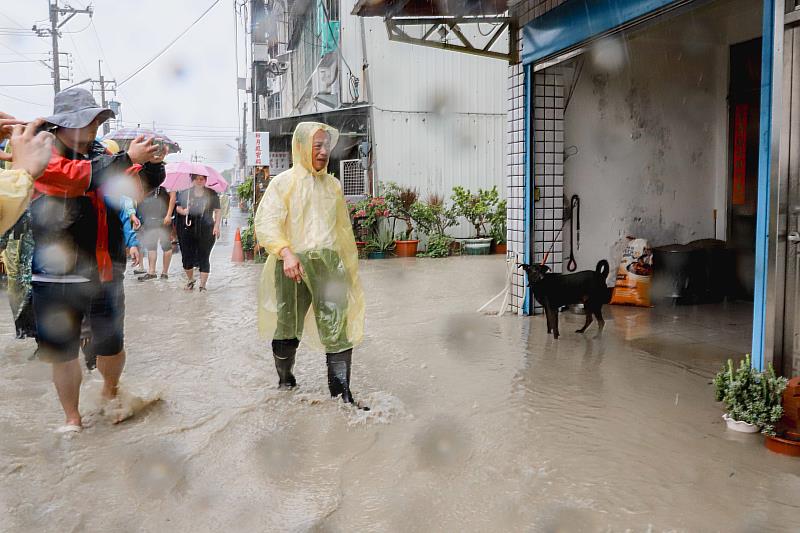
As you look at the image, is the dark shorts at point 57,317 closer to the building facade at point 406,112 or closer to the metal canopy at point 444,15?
the metal canopy at point 444,15

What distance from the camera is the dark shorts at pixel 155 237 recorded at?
1170 cm

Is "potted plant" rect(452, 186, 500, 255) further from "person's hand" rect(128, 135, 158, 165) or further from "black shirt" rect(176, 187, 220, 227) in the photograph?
"person's hand" rect(128, 135, 158, 165)

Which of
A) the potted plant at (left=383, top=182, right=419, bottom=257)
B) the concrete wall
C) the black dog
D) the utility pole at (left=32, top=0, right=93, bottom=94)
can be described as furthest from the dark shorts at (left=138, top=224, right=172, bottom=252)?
the utility pole at (left=32, top=0, right=93, bottom=94)

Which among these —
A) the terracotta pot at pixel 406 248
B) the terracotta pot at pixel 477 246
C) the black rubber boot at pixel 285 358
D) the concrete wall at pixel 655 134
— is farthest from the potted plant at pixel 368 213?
the black rubber boot at pixel 285 358

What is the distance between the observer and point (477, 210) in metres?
15.3

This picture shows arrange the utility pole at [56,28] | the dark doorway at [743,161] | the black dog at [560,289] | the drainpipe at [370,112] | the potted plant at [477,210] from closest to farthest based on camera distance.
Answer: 1. the black dog at [560,289]
2. the dark doorway at [743,161]
3. the potted plant at [477,210]
4. the drainpipe at [370,112]
5. the utility pole at [56,28]

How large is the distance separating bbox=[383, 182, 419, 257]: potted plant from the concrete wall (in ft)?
24.1

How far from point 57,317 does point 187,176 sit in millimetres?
7402

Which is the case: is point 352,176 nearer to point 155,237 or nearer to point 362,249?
point 362,249

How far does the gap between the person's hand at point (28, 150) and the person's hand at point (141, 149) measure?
0.90 metres

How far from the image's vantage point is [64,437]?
4113 mm

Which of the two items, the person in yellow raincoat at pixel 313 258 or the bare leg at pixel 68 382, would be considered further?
the person in yellow raincoat at pixel 313 258

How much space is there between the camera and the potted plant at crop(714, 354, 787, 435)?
3754 millimetres

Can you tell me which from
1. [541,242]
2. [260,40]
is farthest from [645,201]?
[260,40]
